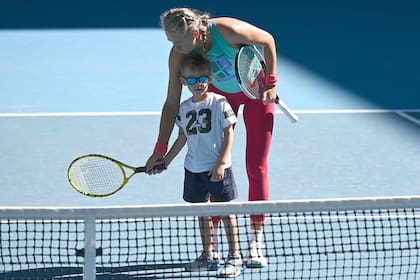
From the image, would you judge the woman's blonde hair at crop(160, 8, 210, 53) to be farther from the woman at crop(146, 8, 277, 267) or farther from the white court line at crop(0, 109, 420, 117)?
the white court line at crop(0, 109, 420, 117)

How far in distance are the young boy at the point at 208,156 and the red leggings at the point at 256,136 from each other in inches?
7.8

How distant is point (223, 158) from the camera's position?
498 cm

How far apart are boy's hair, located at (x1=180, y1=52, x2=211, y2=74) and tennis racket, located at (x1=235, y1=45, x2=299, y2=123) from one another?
0.15m

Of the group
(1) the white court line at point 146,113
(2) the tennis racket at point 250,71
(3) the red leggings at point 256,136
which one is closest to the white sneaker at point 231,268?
(3) the red leggings at point 256,136

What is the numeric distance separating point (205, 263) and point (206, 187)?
38 centimetres

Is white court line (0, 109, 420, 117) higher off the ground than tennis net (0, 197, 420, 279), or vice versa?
white court line (0, 109, 420, 117)

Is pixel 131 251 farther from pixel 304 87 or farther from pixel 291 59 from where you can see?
pixel 291 59

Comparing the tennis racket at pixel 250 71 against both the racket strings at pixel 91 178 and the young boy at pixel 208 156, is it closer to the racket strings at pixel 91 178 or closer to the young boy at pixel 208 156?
the young boy at pixel 208 156

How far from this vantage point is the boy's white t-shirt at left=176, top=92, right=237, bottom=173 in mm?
5012

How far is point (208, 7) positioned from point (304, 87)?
3.38 metres

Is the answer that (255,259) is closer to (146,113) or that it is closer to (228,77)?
(228,77)

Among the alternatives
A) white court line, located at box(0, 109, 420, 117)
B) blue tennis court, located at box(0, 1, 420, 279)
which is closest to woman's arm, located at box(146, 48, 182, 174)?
blue tennis court, located at box(0, 1, 420, 279)

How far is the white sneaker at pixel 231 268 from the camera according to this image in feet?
16.5

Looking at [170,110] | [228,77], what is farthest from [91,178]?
[228,77]
